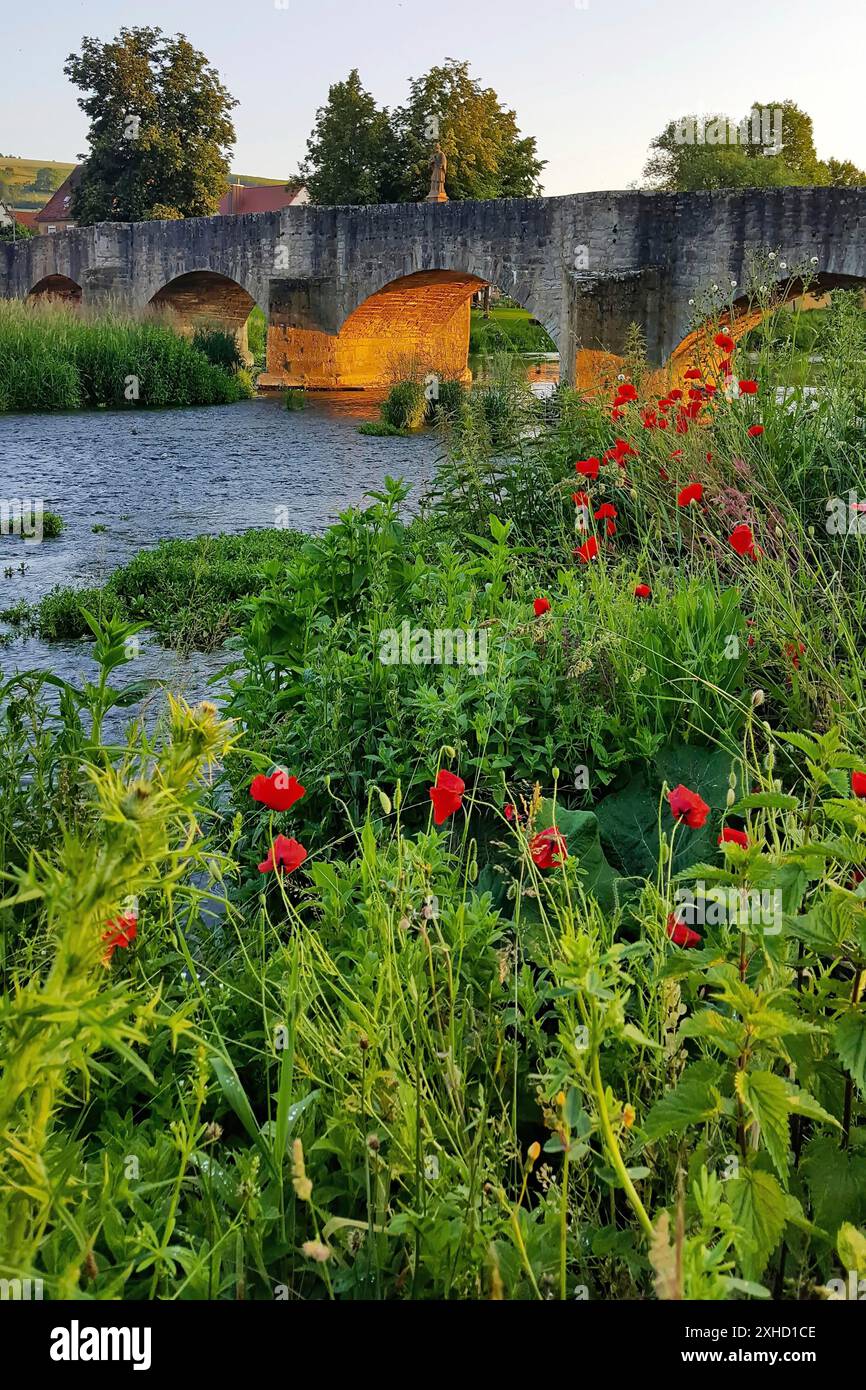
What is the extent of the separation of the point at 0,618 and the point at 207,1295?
5352 millimetres

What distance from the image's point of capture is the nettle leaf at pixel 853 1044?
4.42ft

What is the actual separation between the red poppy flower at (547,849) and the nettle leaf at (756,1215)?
52 cm

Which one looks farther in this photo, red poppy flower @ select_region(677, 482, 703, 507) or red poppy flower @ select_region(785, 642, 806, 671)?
red poppy flower @ select_region(677, 482, 703, 507)

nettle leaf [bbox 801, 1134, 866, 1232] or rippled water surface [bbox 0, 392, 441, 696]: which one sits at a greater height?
rippled water surface [bbox 0, 392, 441, 696]

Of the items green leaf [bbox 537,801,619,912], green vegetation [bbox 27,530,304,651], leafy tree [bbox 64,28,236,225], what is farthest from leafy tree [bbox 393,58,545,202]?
green leaf [bbox 537,801,619,912]

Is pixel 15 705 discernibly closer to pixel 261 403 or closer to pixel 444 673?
pixel 444 673

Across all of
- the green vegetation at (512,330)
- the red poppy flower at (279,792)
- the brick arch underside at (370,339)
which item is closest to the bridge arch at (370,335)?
the brick arch underside at (370,339)

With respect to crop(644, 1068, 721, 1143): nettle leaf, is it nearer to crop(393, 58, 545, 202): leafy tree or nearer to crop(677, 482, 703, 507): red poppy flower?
crop(677, 482, 703, 507): red poppy flower

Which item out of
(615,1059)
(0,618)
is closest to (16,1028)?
(615,1059)

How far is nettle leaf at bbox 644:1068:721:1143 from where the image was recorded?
4.35 feet

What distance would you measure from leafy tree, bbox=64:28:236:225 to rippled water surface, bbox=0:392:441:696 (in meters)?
20.1

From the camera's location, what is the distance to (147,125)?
34375 millimetres

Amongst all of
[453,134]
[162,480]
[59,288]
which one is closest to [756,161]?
[453,134]

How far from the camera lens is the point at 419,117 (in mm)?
33375
